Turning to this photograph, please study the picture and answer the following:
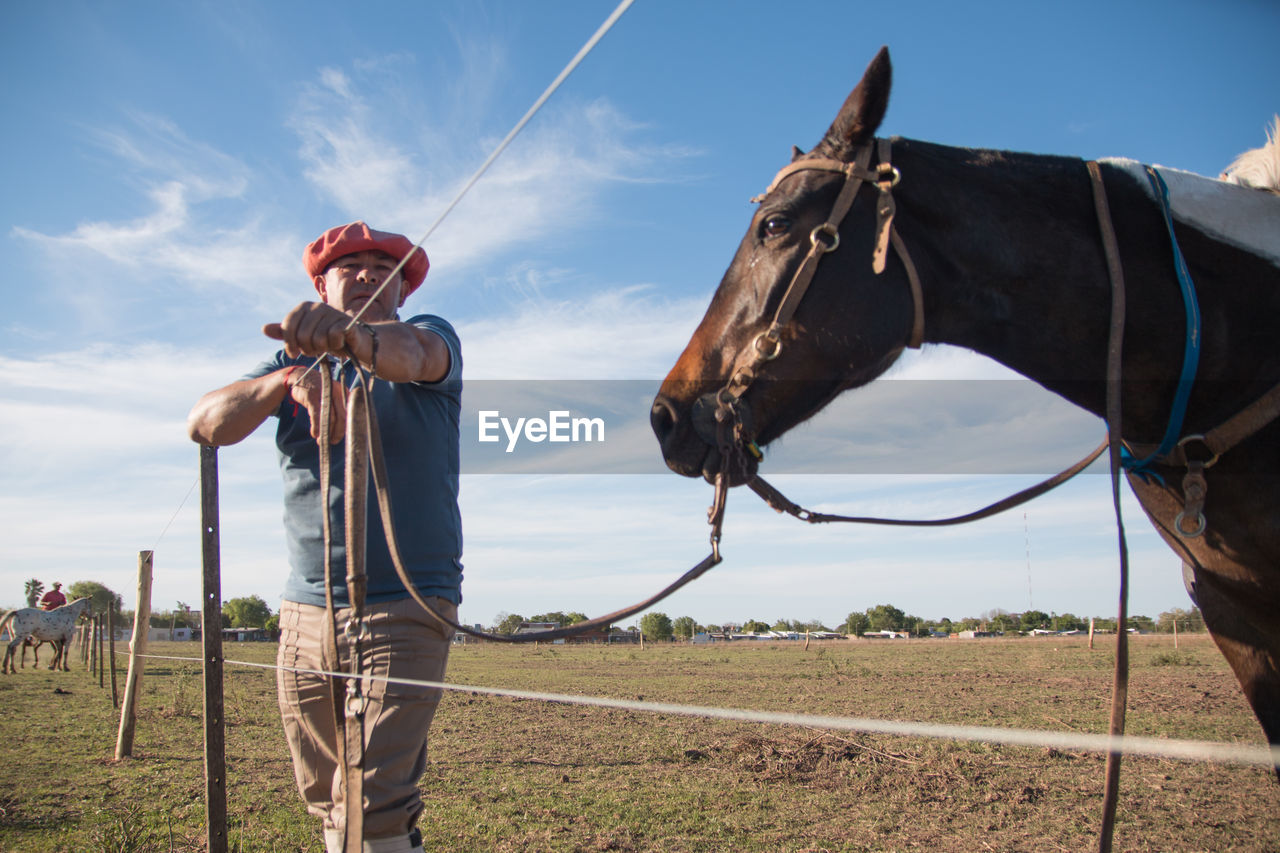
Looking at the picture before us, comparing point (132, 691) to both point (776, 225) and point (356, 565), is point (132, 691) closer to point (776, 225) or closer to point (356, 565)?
point (356, 565)

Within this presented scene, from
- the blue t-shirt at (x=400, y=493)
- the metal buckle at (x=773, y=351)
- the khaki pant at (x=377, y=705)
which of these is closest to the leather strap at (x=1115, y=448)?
the metal buckle at (x=773, y=351)

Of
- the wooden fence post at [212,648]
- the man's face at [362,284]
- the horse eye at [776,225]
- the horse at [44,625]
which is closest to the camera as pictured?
the horse eye at [776,225]

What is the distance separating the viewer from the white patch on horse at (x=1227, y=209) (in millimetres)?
2094

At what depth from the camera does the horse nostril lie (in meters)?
2.20

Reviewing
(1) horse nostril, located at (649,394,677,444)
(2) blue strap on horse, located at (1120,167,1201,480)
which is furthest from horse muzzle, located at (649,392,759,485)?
(2) blue strap on horse, located at (1120,167,1201,480)

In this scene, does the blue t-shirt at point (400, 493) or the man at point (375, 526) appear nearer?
the man at point (375, 526)

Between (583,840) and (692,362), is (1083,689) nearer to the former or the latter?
(583,840)

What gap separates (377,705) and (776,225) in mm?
1974

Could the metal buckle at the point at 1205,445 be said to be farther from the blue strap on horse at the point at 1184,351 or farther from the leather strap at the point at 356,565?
the leather strap at the point at 356,565

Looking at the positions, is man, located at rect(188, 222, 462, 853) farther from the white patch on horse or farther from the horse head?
the white patch on horse

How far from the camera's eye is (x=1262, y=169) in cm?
226

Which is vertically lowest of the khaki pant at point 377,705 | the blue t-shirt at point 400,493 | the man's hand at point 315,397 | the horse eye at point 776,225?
the khaki pant at point 377,705

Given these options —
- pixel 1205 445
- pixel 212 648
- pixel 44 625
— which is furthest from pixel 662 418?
pixel 44 625

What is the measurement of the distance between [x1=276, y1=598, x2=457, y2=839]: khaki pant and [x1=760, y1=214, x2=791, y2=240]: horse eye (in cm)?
164
